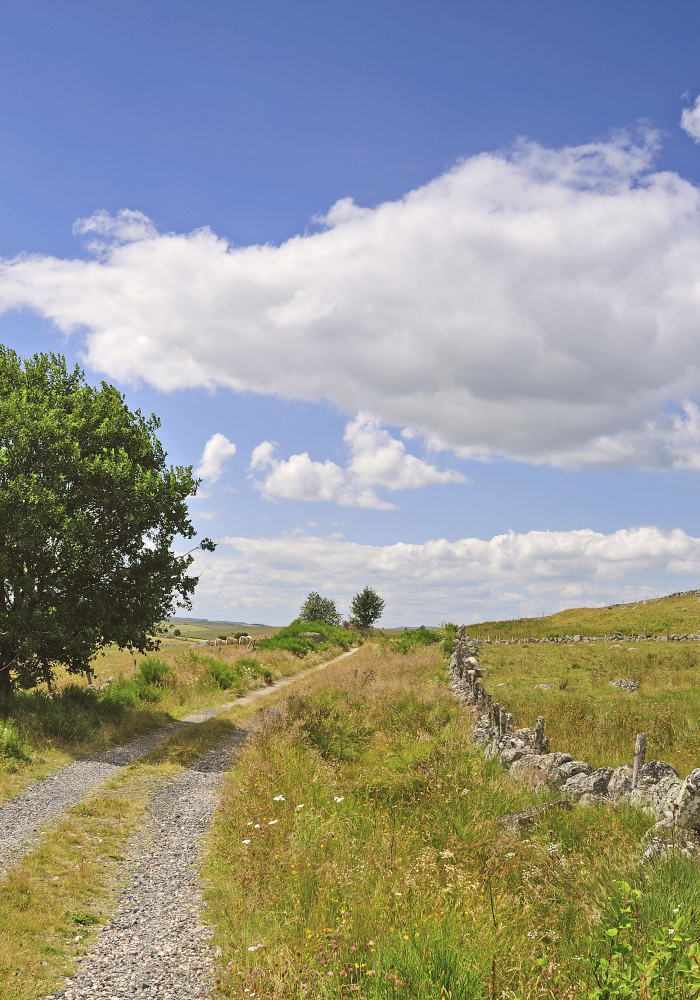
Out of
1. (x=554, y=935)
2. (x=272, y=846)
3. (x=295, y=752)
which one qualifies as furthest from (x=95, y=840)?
(x=554, y=935)

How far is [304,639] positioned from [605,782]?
39.3 meters

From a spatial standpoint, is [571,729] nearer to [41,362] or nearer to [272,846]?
[272,846]

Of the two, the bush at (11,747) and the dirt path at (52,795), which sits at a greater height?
the bush at (11,747)

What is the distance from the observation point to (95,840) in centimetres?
973

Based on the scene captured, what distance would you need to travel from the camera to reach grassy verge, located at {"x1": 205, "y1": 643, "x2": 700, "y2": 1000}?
494 cm

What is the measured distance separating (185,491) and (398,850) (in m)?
14.4

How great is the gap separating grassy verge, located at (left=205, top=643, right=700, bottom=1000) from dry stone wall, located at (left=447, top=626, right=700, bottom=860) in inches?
15.2

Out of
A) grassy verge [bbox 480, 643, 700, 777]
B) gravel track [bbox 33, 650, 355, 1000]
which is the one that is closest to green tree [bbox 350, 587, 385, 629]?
grassy verge [bbox 480, 643, 700, 777]

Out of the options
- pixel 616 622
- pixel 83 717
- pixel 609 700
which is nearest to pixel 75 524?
pixel 83 717

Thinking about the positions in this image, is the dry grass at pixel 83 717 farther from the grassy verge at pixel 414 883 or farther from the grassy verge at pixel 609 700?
the grassy verge at pixel 609 700

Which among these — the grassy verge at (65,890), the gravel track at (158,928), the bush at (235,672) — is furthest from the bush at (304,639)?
the gravel track at (158,928)

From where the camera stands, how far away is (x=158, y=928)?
693cm

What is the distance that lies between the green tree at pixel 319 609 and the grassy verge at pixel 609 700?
57722 millimetres

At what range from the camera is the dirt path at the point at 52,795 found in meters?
9.39
